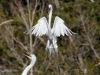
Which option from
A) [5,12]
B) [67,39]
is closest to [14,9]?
[5,12]

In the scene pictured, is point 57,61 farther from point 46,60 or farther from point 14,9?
point 14,9

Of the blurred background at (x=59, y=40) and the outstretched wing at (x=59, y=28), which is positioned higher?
the outstretched wing at (x=59, y=28)

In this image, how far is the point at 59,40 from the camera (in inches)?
814

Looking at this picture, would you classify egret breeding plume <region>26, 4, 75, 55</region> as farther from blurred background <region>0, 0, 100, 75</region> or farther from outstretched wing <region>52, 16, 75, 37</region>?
blurred background <region>0, 0, 100, 75</region>

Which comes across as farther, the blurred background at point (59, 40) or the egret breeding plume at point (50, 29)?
the blurred background at point (59, 40)

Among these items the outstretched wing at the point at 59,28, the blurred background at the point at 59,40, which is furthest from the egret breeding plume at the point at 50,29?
the blurred background at the point at 59,40

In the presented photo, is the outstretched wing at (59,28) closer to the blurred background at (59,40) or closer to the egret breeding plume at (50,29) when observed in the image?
the egret breeding plume at (50,29)

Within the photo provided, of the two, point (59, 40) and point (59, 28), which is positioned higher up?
point (59, 28)

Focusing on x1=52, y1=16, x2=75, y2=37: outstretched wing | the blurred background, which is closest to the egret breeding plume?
x1=52, y1=16, x2=75, y2=37: outstretched wing

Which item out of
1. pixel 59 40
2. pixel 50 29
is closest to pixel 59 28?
pixel 50 29

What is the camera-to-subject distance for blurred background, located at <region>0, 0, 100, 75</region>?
19.1 metres

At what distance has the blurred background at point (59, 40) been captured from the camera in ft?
62.7

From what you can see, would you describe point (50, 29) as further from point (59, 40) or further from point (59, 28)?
point (59, 40)

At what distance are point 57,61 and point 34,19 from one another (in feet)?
8.21
